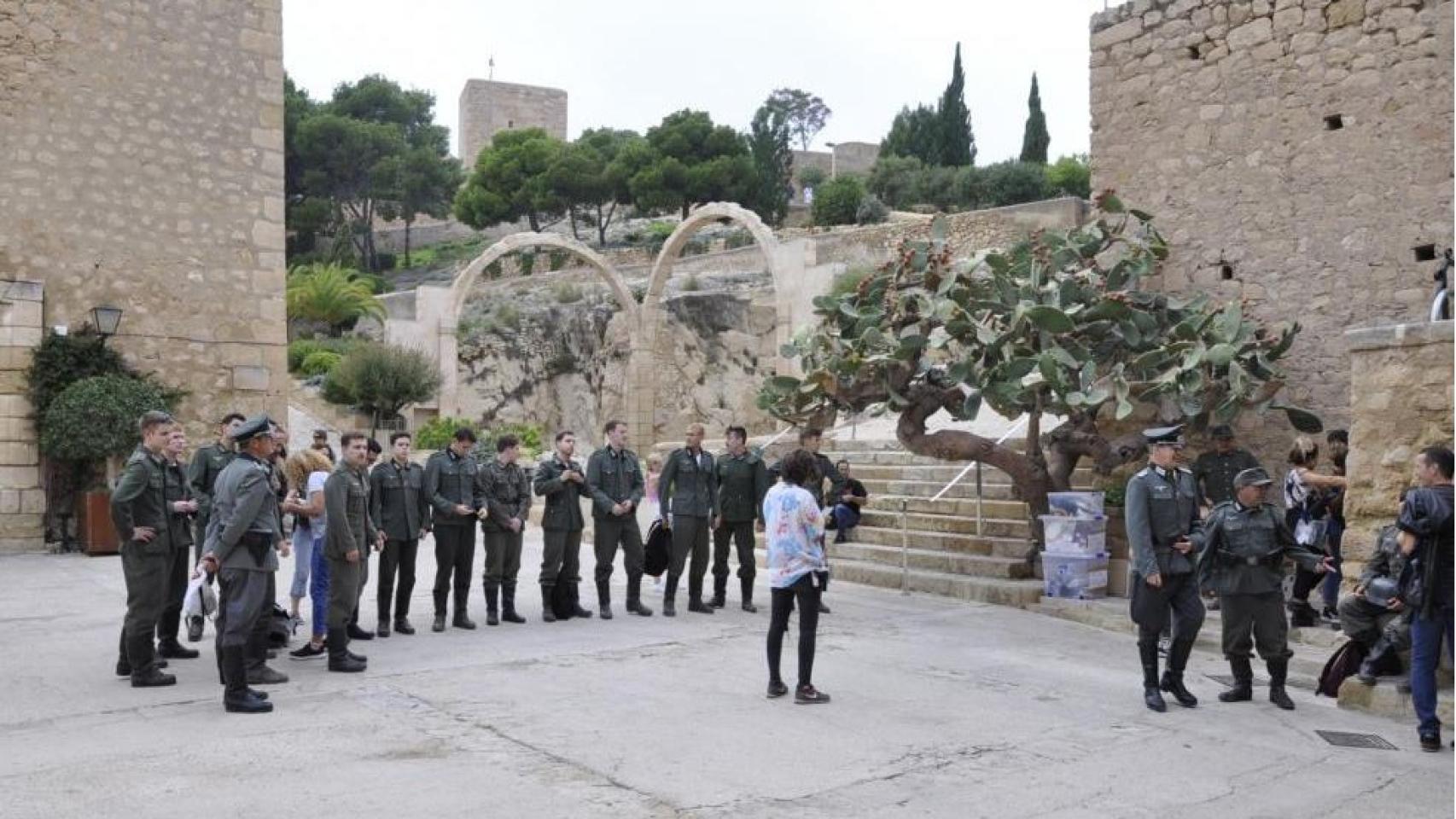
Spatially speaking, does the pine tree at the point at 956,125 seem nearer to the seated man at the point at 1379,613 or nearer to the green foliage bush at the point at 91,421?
the green foliage bush at the point at 91,421

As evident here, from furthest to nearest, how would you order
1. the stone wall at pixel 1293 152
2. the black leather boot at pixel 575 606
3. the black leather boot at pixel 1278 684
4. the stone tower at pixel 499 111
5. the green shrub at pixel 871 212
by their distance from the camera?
the stone tower at pixel 499 111 < the green shrub at pixel 871 212 < the stone wall at pixel 1293 152 < the black leather boot at pixel 575 606 < the black leather boot at pixel 1278 684

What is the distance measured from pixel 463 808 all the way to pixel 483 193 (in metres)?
45.2

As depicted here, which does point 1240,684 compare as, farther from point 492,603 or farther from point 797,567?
point 492,603

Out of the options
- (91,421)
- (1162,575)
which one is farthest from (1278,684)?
(91,421)

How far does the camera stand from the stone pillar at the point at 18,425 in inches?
489

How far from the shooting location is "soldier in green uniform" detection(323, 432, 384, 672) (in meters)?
7.02

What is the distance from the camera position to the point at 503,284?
3562cm

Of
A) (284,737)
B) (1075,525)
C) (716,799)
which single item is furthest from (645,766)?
(1075,525)

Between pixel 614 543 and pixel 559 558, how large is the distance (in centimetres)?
49

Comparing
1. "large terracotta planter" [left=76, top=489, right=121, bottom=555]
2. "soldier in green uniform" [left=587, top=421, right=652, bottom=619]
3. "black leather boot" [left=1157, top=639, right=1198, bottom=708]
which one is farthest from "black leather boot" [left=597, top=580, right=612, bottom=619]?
"large terracotta planter" [left=76, top=489, right=121, bottom=555]

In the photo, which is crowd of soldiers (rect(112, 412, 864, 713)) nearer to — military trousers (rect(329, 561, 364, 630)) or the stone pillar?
military trousers (rect(329, 561, 364, 630))

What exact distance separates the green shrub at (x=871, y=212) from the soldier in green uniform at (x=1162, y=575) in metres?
35.1

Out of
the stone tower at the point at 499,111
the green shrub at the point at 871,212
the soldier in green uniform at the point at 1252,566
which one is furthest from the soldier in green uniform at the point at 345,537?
the stone tower at the point at 499,111

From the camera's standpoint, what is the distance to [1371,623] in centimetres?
641
